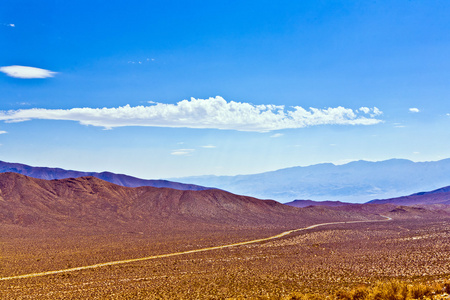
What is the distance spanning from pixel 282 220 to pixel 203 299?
75.3 metres

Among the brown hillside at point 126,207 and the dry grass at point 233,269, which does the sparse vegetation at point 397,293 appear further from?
the brown hillside at point 126,207

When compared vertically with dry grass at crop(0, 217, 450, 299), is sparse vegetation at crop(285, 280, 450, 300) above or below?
above

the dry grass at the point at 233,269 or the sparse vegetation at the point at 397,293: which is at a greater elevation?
the sparse vegetation at the point at 397,293

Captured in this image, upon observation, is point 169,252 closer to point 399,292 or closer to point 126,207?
point 399,292

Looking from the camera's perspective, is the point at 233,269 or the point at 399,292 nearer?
the point at 399,292

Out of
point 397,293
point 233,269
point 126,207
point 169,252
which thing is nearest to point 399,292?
point 397,293

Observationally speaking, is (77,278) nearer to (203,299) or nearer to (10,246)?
(203,299)

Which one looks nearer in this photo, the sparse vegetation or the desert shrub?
the sparse vegetation

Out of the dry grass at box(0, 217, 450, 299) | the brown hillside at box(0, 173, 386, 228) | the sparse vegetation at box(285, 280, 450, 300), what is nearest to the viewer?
the sparse vegetation at box(285, 280, 450, 300)

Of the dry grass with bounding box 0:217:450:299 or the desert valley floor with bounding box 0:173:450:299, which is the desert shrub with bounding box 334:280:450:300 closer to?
the dry grass with bounding box 0:217:450:299

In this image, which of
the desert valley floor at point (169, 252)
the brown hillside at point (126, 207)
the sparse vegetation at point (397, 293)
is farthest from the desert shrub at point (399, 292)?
the brown hillside at point (126, 207)

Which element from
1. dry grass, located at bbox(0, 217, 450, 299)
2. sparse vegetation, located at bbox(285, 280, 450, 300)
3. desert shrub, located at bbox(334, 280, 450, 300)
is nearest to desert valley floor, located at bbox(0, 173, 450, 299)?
dry grass, located at bbox(0, 217, 450, 299)

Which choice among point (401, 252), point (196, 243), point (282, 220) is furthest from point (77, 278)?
point (282, 220)

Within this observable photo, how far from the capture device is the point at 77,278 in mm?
31219
